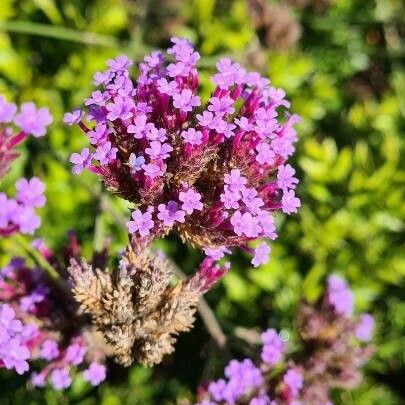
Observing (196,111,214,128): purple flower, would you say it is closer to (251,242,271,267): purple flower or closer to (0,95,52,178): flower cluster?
(251,242,271,267): purple flower

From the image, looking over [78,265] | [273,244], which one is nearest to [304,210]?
[273,244]

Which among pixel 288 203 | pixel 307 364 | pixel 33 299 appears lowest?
pixel 307 364

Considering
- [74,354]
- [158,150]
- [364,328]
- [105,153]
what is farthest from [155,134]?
[364,328]

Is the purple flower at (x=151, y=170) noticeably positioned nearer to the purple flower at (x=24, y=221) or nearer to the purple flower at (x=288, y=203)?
the purple flower at (x=288, y=203)

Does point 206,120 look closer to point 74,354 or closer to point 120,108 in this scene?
point 120,108

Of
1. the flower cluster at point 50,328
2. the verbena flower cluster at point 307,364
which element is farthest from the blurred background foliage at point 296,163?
the flower cluster at point 50,328

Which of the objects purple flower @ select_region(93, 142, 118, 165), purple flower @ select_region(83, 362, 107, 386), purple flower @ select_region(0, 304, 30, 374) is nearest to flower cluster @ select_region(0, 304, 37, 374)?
purple flower @ select_region(0, 304, 30, 374)

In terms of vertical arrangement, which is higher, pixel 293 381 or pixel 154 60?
pixel 154 60
